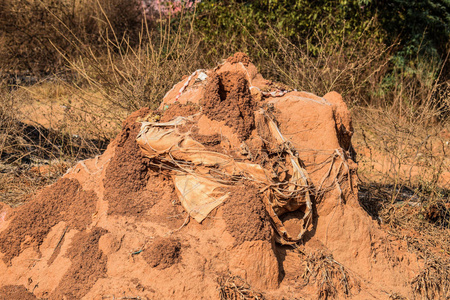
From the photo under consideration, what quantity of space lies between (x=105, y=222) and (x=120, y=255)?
38 centimetres

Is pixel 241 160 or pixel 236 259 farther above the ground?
pixel 241 160

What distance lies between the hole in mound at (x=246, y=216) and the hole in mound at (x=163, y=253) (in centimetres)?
45

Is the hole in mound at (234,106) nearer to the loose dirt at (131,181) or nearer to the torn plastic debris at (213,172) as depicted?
the torn plastic debris at (213,172)

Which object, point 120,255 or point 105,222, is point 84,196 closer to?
point 105,222

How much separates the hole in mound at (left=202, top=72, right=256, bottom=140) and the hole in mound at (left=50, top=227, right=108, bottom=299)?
1.36 meters

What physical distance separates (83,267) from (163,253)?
64 cm

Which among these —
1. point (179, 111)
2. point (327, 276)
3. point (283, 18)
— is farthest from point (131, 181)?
point (283, 18)

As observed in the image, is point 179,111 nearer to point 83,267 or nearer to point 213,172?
point 213,172

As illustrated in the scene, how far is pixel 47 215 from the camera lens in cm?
402

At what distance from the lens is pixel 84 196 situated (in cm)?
413

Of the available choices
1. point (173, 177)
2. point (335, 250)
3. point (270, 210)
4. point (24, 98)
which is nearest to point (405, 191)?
point (335, 250)

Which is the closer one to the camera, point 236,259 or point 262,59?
point 236,259

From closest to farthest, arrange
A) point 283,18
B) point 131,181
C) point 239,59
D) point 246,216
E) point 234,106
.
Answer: point 246,216, point 234,106, point 131,181, point 239,59, point 283,18

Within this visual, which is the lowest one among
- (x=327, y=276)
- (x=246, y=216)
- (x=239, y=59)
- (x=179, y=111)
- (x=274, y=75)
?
(x=274, y=75)
